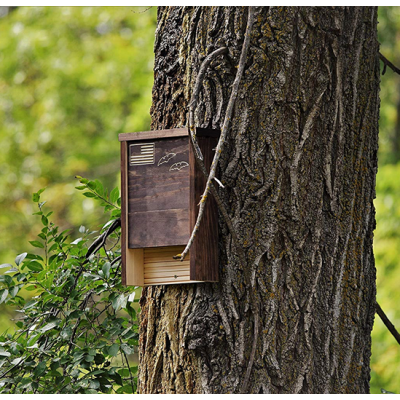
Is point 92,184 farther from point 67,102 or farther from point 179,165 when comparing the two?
point 67,102

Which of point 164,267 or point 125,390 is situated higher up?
point 164,267

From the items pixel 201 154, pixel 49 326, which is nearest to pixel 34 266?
pixel 49 326

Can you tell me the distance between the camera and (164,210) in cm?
162

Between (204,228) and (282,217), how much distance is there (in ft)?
0.70

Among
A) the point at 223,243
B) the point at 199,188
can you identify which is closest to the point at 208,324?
the point at 223,243

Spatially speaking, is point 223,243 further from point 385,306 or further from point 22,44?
point 22,44

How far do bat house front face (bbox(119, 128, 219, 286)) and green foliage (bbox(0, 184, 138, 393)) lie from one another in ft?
0.75

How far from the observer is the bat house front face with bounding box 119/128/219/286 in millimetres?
1581

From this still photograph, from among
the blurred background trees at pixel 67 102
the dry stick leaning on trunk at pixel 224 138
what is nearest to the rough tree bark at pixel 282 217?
the dry stick leaning on trunk at pixel 224 138

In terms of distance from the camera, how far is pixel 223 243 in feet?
5.31

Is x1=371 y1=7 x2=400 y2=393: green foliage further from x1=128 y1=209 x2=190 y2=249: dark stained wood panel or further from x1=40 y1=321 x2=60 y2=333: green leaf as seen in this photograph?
x1=128 y1=209 x2=190 y2=249: dark stained wood panel

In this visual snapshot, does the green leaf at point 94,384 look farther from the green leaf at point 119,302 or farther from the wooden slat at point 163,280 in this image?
the wooden slat at point 163,280

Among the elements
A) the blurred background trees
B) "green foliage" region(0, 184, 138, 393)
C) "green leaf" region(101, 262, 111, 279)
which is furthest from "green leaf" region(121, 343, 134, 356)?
the blurred background trees

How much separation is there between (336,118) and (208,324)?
0.67 meters
